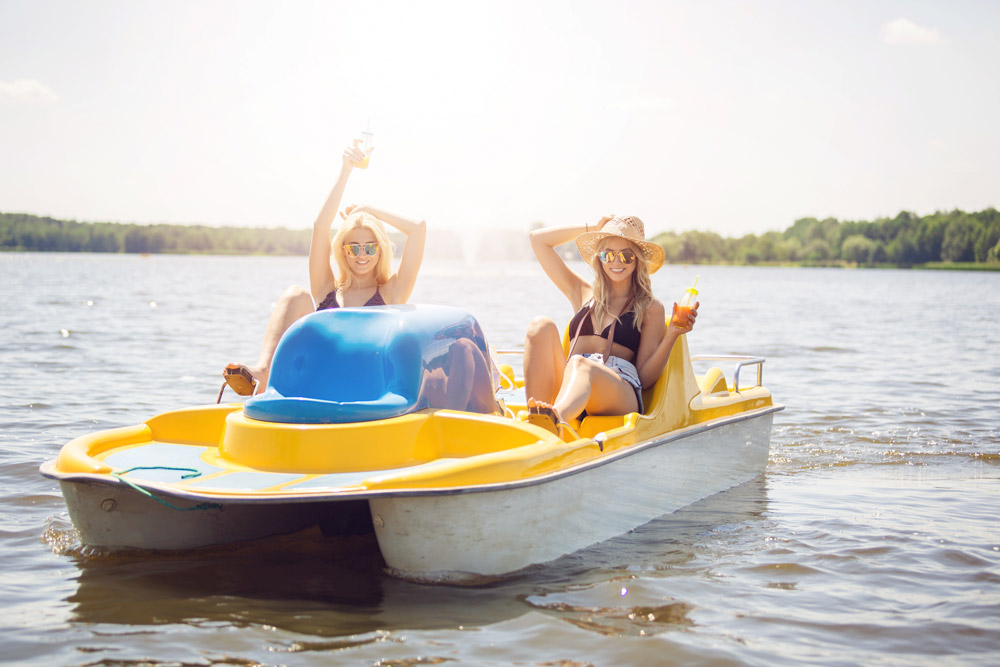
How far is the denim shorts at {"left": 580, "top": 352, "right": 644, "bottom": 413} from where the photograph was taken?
5.60m

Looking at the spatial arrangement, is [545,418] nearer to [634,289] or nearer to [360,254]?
[634,289]

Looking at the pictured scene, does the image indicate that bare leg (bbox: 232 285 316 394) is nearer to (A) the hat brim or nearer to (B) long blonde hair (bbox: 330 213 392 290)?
(B) long blonde hair (bbox: 330 213 392 290)

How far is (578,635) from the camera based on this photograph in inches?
154

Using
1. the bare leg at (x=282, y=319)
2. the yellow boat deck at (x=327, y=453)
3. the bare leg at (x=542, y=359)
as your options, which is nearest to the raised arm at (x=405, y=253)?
the bare leg at (x=282, y=319)

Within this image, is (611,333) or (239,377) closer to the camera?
(239,377)

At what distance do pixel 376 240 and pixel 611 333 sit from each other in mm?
1544

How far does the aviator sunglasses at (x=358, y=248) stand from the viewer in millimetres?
5680

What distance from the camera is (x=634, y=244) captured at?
5734 mm

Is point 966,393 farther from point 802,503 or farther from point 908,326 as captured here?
point 908,326

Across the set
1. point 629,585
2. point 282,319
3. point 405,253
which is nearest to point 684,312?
point 629,585

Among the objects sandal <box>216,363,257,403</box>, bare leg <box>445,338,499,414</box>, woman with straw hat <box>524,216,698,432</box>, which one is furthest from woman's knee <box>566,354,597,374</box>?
sandal <box>216,363,257,403</box>

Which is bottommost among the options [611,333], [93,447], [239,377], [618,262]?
[93,447]

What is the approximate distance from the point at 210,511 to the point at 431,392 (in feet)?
4.16

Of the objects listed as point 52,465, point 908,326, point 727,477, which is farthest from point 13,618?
point 908,326
